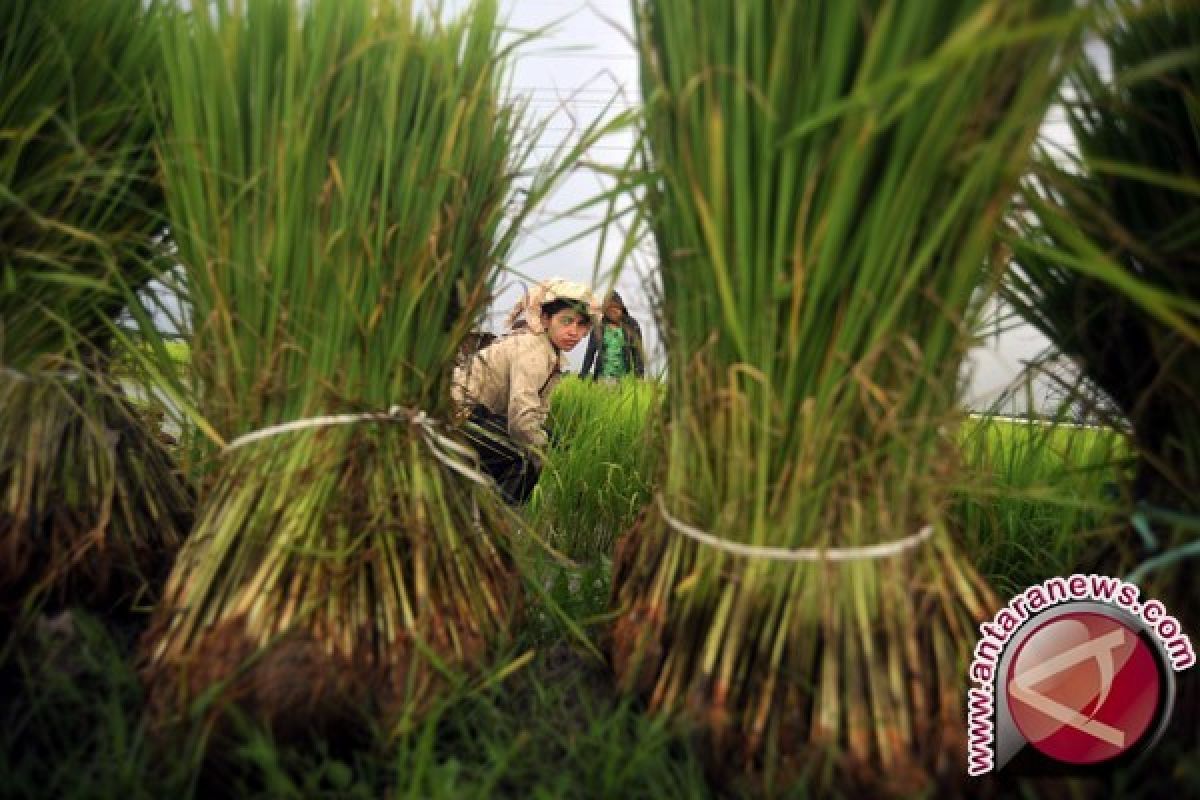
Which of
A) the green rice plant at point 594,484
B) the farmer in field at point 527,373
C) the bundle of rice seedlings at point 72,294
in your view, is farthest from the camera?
the farmer in field at point 527,373

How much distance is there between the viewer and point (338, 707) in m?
0.66

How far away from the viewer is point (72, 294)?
2.62 ft

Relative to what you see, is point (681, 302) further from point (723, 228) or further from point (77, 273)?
point (77, 273)

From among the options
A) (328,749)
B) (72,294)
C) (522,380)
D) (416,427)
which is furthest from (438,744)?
(522,380)

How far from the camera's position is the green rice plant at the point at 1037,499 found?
2.27ft

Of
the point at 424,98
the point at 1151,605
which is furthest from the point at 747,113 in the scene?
the point at 1151,605

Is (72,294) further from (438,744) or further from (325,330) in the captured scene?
(438,744)

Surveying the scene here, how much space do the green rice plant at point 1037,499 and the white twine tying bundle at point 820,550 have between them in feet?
0.24

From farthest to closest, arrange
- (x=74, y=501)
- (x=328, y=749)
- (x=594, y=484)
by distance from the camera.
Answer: (x=594, y=484), (x=74, y=501), (x=328, y=749)

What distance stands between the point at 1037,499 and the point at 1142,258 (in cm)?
30

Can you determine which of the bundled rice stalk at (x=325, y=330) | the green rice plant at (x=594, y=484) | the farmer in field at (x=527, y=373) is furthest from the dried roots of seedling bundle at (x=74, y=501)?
the farmer in field at (x=527, y=373)

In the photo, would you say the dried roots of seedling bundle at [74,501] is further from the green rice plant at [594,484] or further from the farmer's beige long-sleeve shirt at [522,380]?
the farmer's beige long-sleeve shirt at [522,380]

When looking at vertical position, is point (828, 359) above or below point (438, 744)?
above

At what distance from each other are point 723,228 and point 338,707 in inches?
19.6
